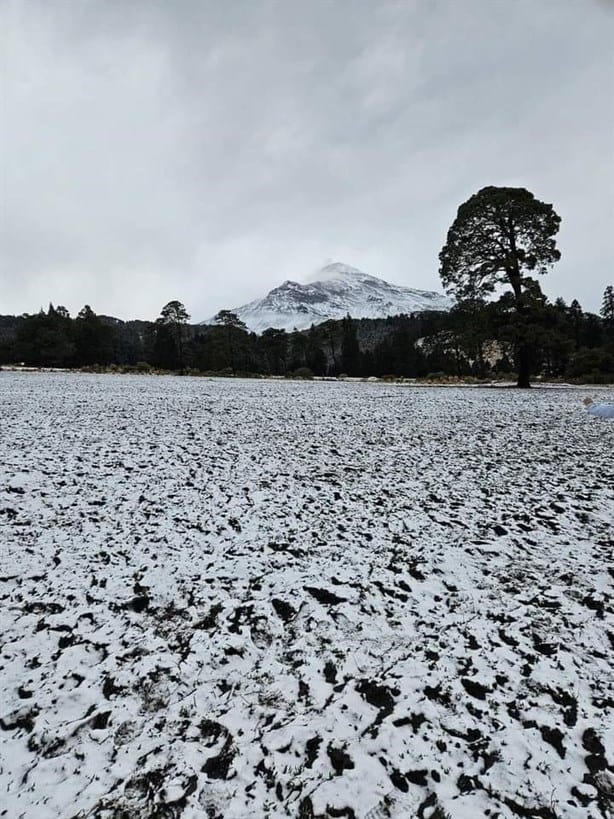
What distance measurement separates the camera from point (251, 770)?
6.90 ft

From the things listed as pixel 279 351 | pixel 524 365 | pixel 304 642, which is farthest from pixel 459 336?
pixel 279 351

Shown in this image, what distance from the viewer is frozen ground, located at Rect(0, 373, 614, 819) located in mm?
2043

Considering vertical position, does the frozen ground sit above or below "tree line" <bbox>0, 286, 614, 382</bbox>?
below

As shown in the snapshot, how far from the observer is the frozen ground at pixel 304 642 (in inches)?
80.4

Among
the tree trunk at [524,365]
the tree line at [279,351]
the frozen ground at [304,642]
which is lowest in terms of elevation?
the frozen ground at [304,642]

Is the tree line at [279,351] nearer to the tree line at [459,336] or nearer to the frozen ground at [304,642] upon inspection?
the tree line at [459,336]

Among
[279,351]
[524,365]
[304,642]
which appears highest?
[279,351]

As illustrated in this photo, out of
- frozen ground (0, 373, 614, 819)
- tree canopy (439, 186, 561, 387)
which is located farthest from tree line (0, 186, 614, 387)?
frozen ground (0, 373, 614, 819)

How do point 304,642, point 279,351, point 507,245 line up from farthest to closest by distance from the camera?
point 279,351 < point 507,245 < point 304,642

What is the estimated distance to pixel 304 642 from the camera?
3021 mm

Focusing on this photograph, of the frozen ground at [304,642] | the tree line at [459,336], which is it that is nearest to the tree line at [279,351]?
the tree line at [459,336]

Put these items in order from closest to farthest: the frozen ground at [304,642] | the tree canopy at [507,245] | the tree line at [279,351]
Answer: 1. the frozen ground at [304,642]
2. the tree canopy at [507,245]
3. the tree line at [279,351]

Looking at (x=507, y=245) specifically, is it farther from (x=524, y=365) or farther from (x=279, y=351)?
(x=279, y=351)

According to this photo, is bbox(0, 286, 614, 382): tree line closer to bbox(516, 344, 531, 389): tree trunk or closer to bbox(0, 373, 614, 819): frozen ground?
bbox(516, 344, 531, 389): tree trunk
